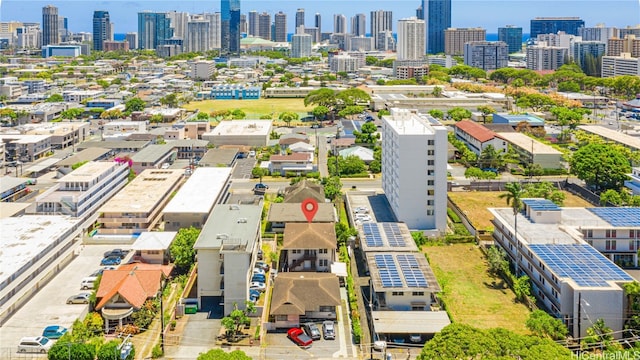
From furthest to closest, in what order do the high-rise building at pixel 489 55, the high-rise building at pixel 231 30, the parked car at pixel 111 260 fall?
the high-rise building at pixel 231 30 < the high-rise building at pixel 489 55 < the parked car at pixel 111 260

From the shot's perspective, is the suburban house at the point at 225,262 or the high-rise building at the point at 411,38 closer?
the suburban house at the point at 225,262

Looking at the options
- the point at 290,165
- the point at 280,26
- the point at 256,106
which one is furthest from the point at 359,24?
the point at 290,165

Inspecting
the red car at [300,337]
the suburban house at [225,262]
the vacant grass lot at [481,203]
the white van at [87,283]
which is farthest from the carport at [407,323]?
the vacant grass lot at [481,203]

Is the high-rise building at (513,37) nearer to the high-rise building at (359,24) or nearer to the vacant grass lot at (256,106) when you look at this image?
the high-rise building at (359,24)

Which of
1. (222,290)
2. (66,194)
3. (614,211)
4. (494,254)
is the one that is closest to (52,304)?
(222,290)

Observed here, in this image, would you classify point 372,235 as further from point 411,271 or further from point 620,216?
point 620,216

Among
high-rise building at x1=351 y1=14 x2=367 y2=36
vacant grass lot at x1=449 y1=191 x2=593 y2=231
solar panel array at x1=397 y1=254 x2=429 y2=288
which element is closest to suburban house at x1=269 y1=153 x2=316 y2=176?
vacant grass lot at x1=449 y1=191 x2=593 y2=231
